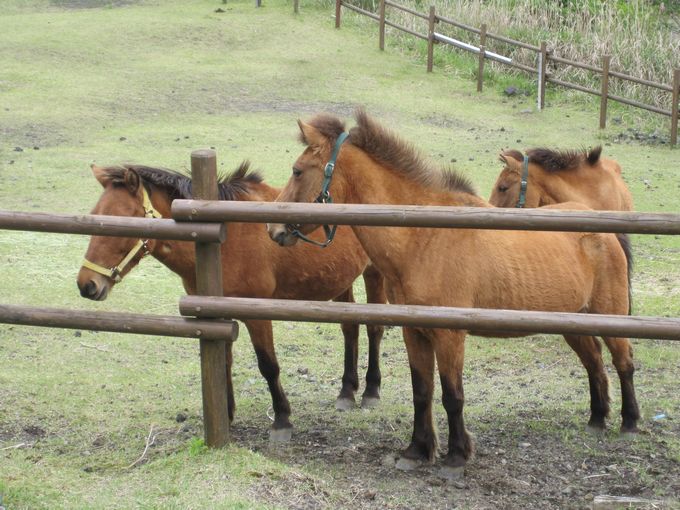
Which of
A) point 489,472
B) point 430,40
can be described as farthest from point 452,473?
point 430,40

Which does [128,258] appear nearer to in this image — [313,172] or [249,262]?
[249,262]

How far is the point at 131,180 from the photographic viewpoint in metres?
5.42

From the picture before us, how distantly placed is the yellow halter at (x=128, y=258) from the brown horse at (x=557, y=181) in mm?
3034

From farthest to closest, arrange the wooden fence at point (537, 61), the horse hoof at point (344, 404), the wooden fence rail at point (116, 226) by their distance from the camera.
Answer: the wooden fence at point (537, 61) → the horse hoof at point (344, 404) → the wooden fence rail at point (116, 226)

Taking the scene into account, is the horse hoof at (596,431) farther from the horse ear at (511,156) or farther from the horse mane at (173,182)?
the horse mane at (173,182)

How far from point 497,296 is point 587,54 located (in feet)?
45.1

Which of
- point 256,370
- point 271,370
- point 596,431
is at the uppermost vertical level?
point 271,370

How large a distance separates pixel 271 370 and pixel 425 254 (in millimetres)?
1388

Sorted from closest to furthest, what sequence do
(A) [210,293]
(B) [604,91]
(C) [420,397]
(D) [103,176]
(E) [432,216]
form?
(E) [432,216] < (A) [210,293] < (C) [420,397] < (D) [103,176] < (B) [604,91]

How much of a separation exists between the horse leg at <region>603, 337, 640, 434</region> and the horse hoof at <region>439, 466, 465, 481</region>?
4.35ft

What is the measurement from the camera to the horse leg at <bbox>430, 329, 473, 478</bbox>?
5094 mm

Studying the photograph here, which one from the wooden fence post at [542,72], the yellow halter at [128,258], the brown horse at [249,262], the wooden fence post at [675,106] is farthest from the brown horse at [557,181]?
the wooden fence post at [542,72]

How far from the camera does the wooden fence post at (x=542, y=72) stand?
16625mm

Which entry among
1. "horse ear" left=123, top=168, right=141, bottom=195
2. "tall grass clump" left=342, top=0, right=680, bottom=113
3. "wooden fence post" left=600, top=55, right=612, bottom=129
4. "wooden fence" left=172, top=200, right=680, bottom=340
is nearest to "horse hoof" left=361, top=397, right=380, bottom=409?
"wooden fence" left=172, top=200, right=680, bottom=340
